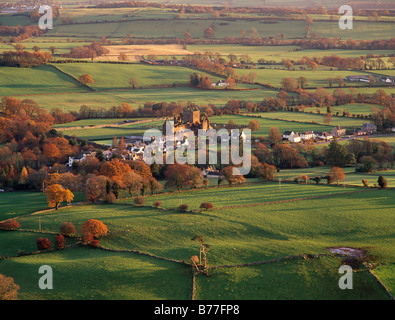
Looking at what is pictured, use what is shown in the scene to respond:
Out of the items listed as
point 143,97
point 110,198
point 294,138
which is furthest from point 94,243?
point 143,97

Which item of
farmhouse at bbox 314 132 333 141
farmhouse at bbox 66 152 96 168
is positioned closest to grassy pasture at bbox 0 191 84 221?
farmhouse at bbox 66 152 96 168

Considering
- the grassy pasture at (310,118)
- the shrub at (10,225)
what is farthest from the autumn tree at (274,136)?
the shrub at (10,225)

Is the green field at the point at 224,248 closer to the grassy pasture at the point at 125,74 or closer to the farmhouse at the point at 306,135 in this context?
the farmhouse at the point at 306,135

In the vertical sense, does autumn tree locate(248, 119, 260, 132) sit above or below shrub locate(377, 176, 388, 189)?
above

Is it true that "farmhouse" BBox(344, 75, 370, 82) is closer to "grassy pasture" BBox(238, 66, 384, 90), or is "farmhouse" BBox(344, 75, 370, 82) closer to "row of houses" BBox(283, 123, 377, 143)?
"grassy pasture" BBox(238, 66, 384, 90)

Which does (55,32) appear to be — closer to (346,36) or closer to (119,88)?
(119,88)
